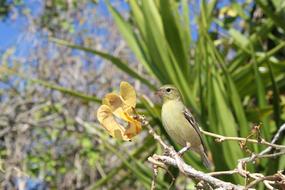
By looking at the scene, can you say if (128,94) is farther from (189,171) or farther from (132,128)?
(189,171)

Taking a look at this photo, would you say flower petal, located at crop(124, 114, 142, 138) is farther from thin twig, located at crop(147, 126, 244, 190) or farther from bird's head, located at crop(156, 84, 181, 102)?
bird's head, located at crop(156, 84, 181, 102)

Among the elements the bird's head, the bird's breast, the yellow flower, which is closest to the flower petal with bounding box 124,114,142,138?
the yellow flower

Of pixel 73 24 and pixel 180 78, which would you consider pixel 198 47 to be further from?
pixel 73 24

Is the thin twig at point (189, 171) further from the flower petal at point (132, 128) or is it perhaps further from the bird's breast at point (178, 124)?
the bird's breast at point (178, 124)

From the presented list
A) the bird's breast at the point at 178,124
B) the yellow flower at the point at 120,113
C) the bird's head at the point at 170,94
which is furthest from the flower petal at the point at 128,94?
the bird's head at the point at 170,94

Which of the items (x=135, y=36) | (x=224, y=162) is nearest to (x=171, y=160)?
(x=224, y=162)
